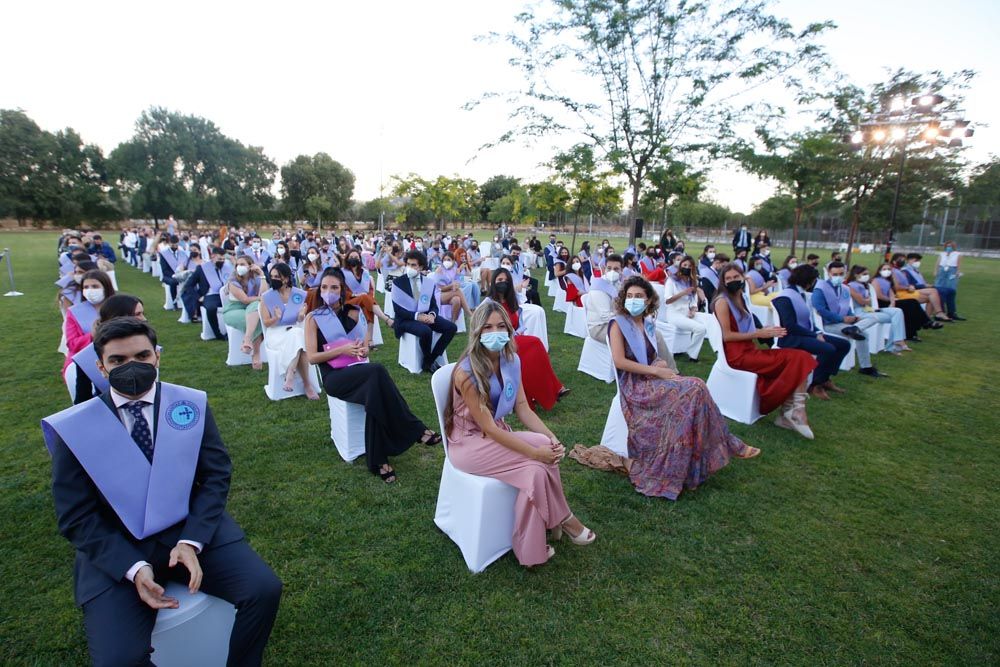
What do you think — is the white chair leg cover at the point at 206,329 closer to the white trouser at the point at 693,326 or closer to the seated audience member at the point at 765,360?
the white trouser at the point at 693,326

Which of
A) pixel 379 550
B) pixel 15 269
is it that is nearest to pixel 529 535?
pixel 379 550

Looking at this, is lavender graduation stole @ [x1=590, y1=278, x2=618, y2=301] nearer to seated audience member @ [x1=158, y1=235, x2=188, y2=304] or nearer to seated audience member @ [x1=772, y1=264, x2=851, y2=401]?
seated audience member @ [x1=772, y1=264, x2=851, y2=401]

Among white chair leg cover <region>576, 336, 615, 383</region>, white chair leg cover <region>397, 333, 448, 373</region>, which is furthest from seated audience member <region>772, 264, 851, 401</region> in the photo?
white chair leg cover <region>397, 333, 448, 373</region>

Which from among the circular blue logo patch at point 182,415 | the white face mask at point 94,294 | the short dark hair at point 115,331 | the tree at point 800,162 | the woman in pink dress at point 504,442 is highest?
the tree at point 800,162

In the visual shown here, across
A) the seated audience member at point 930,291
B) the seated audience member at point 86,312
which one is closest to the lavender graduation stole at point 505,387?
the seated audience member at point 86,312

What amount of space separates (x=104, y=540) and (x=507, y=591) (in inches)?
77.7

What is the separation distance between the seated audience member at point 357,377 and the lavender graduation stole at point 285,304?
5.75ft

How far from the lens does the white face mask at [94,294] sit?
422cm

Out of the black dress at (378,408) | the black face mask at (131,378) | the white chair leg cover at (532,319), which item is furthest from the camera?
the white chair leg cover at (532,319)

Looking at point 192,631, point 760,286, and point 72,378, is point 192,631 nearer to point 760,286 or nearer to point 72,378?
point 72,378

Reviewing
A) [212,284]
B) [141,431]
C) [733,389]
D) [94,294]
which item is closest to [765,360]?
[733,389]

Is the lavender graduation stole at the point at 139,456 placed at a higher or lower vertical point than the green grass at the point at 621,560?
higher

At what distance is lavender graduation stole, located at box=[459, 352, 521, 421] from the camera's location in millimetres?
3242

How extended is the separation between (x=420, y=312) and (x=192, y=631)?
510 centimetres
